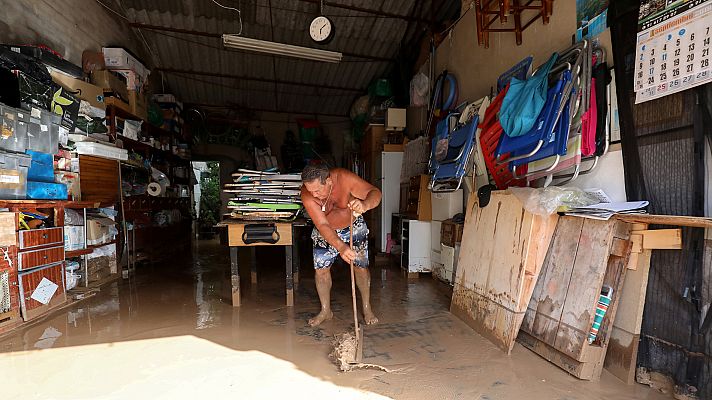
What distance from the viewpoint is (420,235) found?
479 cm

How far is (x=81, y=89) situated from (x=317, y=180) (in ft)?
12.2

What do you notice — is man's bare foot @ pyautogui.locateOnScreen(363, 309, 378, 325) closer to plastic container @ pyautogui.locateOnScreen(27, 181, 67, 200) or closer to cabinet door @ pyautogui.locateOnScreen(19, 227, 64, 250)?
cabinet door @ pyautogui.locateOnScreen(19, 227, 64, 250)

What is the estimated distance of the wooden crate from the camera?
83.0 inches

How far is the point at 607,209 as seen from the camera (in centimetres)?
209

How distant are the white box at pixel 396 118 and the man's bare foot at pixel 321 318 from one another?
3.98 meters

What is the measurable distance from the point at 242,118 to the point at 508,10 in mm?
8332

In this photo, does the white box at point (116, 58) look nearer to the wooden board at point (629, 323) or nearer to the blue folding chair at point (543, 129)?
the blue folding chair at point (543, 129)

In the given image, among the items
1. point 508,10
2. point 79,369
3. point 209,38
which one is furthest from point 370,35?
point 79,369

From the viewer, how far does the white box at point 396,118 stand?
6.29m

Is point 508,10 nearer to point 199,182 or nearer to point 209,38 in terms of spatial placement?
point 209,38

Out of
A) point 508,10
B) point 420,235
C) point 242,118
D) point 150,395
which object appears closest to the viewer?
point 150,395

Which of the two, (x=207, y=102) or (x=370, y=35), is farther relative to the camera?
(x=207, y=102)

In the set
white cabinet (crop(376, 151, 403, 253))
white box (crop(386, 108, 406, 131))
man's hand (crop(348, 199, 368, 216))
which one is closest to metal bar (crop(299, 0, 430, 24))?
white box (crop(386, 108, 406, 131))

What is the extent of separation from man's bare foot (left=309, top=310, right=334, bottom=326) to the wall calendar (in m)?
2.68
